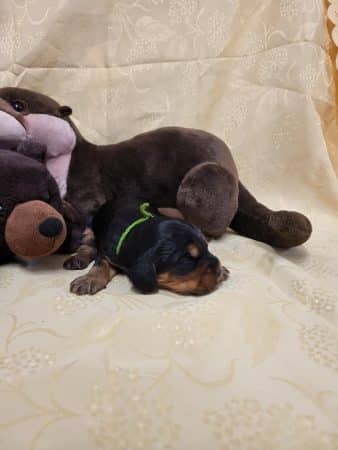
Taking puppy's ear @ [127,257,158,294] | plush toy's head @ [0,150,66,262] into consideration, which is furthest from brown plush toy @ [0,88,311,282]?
puppy's ear @ [127,257,158,294]

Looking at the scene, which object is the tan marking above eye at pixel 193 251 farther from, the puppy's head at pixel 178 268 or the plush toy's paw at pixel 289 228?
the plush toy's paw at pixel 289 228

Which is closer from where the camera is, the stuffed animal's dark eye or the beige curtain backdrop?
the beige curtain backdrop

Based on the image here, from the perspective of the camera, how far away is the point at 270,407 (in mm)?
605

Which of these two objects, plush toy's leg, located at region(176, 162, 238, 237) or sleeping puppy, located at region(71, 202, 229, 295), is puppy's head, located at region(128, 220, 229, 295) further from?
plush toy's leg, located at region(176, 162, 238, 237)

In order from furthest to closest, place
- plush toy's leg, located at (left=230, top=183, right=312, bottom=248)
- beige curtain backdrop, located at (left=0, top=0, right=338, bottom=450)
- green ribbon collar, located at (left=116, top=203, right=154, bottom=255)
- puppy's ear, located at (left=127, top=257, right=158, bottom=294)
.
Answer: plush toy's leg, located at (left=230, top=183, right=312, bottom=248), green ribbon collar, located at (left=116, top=203, right=154, bottom=255), puppy's ear, located at (left=127, top=257, right=158, bottom=294), beige curtain backdrop, located at (left=0, top=0, right=338, bottom=450)

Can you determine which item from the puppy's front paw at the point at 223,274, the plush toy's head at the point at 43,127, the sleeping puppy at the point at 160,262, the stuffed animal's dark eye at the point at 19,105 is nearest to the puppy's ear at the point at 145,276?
the sleeping puppy at the point at 160,262

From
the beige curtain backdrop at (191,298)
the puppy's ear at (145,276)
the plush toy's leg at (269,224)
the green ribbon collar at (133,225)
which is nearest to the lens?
the beige curtain backdrop at (191,298)

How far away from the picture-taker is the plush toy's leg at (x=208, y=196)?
1.07 m

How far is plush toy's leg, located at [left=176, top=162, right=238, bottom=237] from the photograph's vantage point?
1.07 metres

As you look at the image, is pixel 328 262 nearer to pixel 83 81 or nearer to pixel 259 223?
pixel 259 223

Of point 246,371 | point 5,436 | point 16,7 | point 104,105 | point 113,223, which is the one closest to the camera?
point 5,436

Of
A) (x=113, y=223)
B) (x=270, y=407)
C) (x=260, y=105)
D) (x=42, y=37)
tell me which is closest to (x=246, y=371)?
(x=270, y=407)

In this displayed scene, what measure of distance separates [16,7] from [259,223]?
0.91m

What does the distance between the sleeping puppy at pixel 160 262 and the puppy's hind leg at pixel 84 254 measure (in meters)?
0.06
